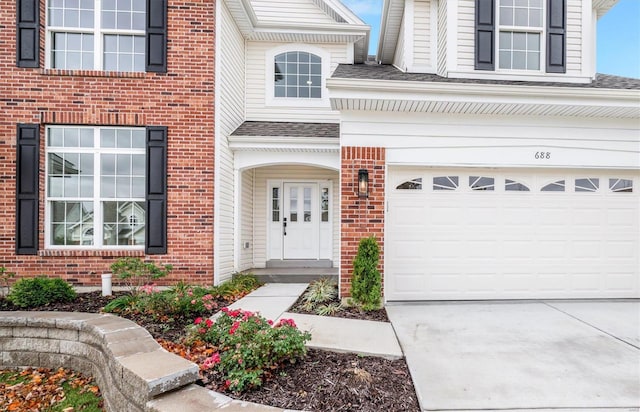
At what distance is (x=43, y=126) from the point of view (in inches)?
240

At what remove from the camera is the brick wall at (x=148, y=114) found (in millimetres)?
6027

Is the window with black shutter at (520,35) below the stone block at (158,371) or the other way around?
the other way around

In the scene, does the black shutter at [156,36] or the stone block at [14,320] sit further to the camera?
the black shutter at [156,36]

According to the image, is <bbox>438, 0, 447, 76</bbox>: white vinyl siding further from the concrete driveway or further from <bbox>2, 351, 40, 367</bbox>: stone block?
<bbox>2, 351, 40, 367</bbox>: stone block

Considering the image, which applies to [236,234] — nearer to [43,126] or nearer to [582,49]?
[43,126]

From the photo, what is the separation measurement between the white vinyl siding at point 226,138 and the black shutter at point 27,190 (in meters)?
3.09

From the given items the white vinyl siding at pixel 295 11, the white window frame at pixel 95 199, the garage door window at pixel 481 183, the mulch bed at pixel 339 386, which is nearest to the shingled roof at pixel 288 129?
the white window frame at pixel 95 199

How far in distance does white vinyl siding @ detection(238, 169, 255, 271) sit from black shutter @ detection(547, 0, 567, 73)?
6436mm

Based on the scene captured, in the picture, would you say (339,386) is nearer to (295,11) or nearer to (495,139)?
(495,139)

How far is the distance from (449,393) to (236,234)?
539cm

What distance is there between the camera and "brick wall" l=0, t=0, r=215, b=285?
603 cm

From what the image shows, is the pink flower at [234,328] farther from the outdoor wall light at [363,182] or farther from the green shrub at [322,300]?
the outdoor wall light at [363,182]

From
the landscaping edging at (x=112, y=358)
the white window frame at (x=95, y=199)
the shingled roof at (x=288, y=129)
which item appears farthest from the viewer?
the shingled roof at (x=288, y=129)

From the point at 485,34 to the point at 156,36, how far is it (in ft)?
19.5
